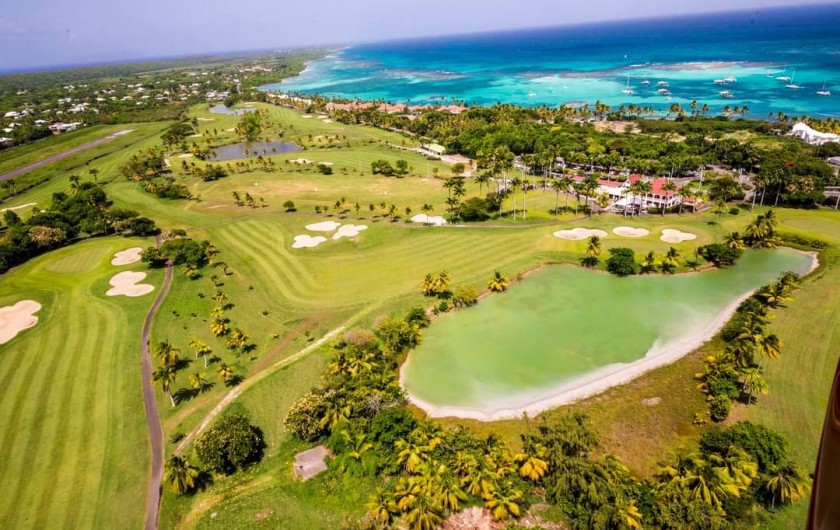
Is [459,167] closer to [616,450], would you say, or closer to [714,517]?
[616,450]

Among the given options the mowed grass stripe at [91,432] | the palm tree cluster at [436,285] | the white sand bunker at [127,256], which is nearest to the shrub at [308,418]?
the mowed grass stripe at [91,432]

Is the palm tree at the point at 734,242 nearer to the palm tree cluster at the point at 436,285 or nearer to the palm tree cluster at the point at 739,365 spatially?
the palm tree cluster at the point at 739,365

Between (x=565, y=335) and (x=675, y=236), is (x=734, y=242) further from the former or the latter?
(x=565, y=335)

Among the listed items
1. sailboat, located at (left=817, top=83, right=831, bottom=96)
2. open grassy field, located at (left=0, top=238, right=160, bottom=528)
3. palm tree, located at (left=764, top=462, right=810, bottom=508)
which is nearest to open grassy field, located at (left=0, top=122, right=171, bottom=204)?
open grassy field, located at (left=0, top=238, right=160, bottom=528)

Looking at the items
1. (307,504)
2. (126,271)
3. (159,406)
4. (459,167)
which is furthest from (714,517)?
(459,167)

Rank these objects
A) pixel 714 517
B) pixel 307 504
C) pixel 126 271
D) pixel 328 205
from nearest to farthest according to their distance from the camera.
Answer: pixel 714 517
pixel 307 504
pixel 126 271
pixel 328 205
